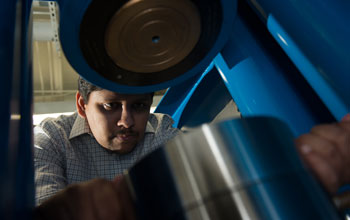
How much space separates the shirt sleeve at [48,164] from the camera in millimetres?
737

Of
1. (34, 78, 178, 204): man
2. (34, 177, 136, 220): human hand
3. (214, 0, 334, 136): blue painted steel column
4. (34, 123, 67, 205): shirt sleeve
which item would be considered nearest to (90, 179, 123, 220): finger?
(34, 177, 136, 220): human hand

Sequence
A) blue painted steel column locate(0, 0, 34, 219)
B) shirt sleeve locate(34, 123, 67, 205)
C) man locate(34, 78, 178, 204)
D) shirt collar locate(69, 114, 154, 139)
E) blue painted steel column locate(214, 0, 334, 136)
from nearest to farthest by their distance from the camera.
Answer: blue painted steel column locate(0, 0, 34, 219), blue painted steel column locate(214, 0, 334, 136), shirt sleeve locate(34, 123, 67, 205), man locate(34, 78, 178, 204), shirt collar locate(69, 114, 154, 139)

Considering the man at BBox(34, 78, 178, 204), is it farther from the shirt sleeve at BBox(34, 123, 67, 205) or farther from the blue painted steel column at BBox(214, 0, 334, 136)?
the blue painted steel column at BBox(214, 0, 334, 136)

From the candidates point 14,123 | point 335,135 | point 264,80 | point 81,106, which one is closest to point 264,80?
point 264,80

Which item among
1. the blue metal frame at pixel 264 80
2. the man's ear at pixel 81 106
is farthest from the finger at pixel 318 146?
the man's ear at pixel 81 106

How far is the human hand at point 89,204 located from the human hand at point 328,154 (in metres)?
0.13

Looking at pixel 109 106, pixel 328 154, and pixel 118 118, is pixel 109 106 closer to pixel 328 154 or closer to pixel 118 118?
pixel 118 118

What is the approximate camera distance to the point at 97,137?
104 cm

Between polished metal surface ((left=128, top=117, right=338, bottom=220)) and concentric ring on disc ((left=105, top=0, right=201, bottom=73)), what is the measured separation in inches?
12.4

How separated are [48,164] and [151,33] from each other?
0.51m

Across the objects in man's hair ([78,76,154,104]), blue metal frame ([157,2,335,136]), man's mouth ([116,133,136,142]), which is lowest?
blue metal frame ([157,2,335,136])

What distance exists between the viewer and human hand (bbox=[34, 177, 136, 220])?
21 cm

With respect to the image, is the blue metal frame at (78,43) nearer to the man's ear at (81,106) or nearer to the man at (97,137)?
the man at (97,137)

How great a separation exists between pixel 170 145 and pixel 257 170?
57mm
